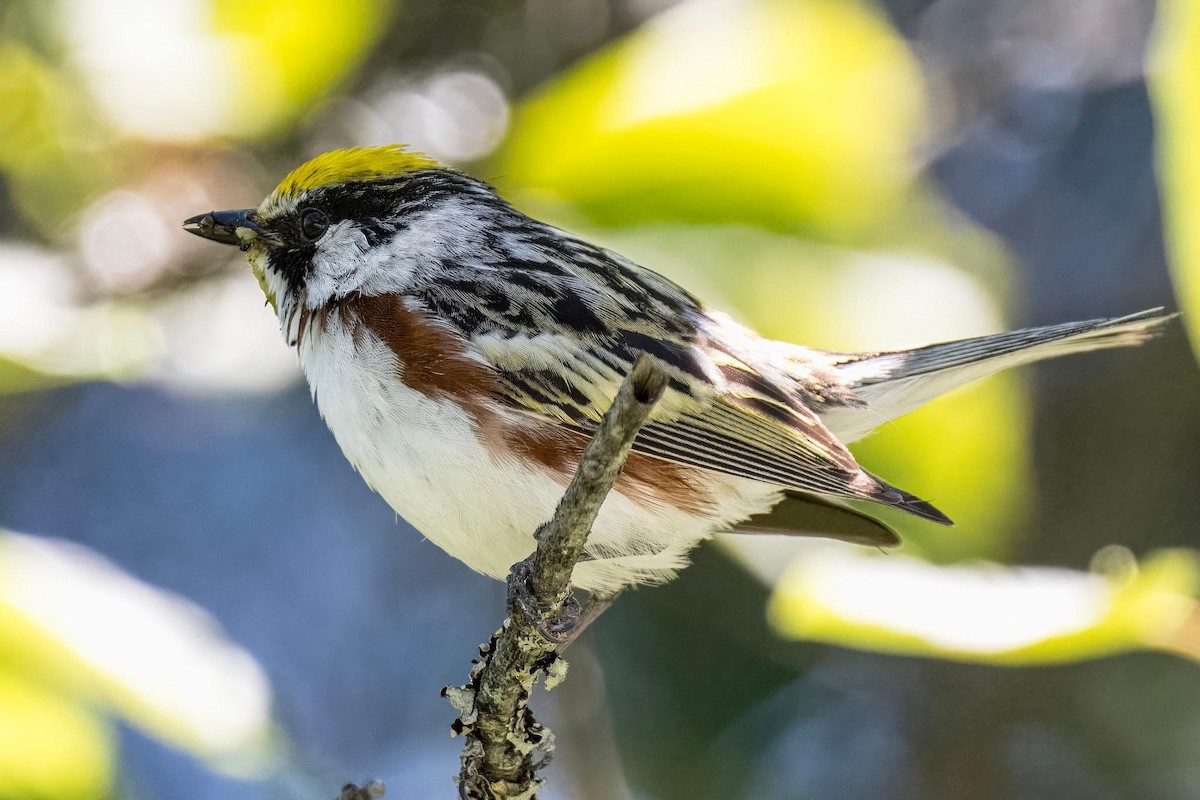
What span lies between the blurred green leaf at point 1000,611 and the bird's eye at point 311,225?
178 cm

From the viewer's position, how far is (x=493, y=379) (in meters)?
3.02

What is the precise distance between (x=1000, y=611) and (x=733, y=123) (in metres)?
1.32

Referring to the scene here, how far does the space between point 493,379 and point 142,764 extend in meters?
1.63

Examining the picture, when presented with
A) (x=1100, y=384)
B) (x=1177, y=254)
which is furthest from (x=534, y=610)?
(x=1100, y=384)

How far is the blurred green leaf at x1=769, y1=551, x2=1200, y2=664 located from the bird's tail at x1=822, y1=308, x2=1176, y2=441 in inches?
36.6

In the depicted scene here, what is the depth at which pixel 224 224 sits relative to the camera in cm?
359

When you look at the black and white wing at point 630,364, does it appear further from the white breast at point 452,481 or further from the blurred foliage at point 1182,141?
the blurred foliage at point 1182,141

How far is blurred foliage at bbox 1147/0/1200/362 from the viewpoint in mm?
2260

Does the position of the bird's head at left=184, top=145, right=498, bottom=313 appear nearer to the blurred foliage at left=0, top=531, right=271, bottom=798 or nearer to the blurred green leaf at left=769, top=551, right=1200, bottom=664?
the blurred foliage at left=0, top=531, right=271, bottom=798

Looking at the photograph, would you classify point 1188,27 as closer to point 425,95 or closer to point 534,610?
point 534,610

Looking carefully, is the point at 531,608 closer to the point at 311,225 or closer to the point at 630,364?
the point at 630,364

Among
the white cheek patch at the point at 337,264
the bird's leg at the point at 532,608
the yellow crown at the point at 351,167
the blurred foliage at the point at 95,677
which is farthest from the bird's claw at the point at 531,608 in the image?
the yellow crown at the point at 351,167

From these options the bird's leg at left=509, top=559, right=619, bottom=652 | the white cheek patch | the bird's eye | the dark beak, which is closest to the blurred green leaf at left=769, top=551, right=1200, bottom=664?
the bird's leg at left=509, top=559, right=619, bottom=652

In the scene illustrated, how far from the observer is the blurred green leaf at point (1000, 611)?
7.67 feet
